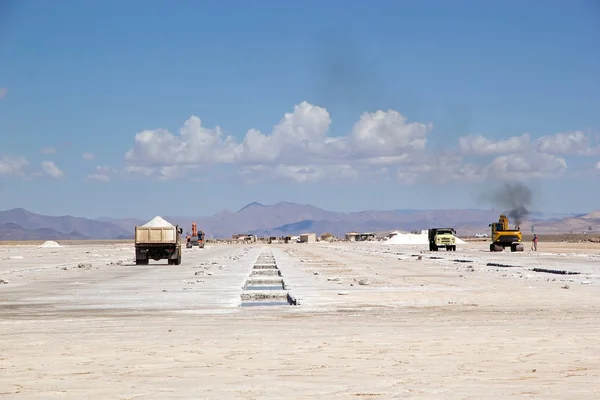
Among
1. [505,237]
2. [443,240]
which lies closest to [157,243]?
[505,237]

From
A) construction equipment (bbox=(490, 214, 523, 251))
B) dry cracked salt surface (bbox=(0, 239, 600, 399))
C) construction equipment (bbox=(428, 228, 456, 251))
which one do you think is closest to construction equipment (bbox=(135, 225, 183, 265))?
dry cracked salt surface (bbox=(0, 239, 600, 399))

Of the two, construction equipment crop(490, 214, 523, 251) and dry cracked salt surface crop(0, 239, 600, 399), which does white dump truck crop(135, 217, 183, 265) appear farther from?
construction equipment crop(490, 214, 523, 251)

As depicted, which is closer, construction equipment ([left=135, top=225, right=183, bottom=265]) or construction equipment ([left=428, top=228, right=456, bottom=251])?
construction equipment ([left=135, top=225, right=183, bottom=265])

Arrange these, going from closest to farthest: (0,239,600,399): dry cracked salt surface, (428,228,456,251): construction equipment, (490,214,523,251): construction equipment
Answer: (0,239,600,399): dry cracked salt surface, (490,214,523,251): construction equipment, (428,228,456,251): construction equipment

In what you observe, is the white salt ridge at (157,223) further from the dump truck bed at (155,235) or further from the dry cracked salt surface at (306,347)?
the dry cracked salt surface at (306,347)

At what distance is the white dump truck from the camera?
62.4 m

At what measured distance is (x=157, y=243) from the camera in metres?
63.2

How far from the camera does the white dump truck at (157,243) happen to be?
62406mm

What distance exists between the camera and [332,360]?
13.2 meters

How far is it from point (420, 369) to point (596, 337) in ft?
16.9

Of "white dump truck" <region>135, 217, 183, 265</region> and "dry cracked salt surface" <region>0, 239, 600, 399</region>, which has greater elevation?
"white dump truck" <region>135, 217, 183, 265</region>

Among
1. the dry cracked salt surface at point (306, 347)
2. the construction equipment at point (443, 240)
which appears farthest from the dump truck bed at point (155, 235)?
the construction equipment at point (443, 240)

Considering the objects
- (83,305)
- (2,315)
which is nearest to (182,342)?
(2,315)

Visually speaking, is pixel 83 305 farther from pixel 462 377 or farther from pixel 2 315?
pixel 462 377
